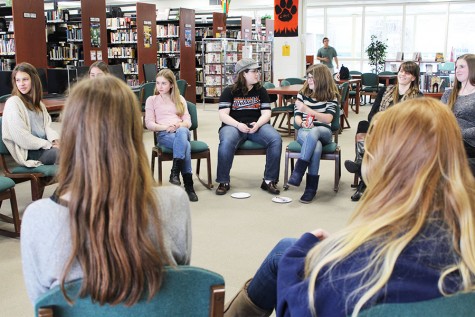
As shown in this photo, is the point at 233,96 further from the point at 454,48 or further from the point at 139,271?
the point at 454,48

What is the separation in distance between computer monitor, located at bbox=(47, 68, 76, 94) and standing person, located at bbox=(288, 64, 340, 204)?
3355 millimetres

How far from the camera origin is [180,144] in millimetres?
4496

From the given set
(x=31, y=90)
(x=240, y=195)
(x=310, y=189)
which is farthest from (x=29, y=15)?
(x=310, y=189)

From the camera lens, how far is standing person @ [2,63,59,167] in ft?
12.3

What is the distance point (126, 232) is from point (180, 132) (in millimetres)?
3353

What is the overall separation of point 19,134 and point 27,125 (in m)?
0.13

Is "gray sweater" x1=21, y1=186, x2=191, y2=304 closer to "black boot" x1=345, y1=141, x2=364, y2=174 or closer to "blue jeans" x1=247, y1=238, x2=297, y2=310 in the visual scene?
"blue jeans" x1=247, y1=238, x2=297, y2=310

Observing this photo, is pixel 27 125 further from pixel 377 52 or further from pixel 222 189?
pixel 377 52

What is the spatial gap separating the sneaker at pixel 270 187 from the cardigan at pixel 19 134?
193 cm

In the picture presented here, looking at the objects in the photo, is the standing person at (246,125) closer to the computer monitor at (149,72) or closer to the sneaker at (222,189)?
the sneaker at (222,189)

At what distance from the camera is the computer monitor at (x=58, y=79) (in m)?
6.67

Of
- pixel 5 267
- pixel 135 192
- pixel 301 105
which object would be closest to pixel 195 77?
pixel 301 105

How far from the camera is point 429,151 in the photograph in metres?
1.17

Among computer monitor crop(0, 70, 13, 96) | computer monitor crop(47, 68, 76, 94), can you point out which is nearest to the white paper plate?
computer monitor crop(47, 68, 76, 94)
